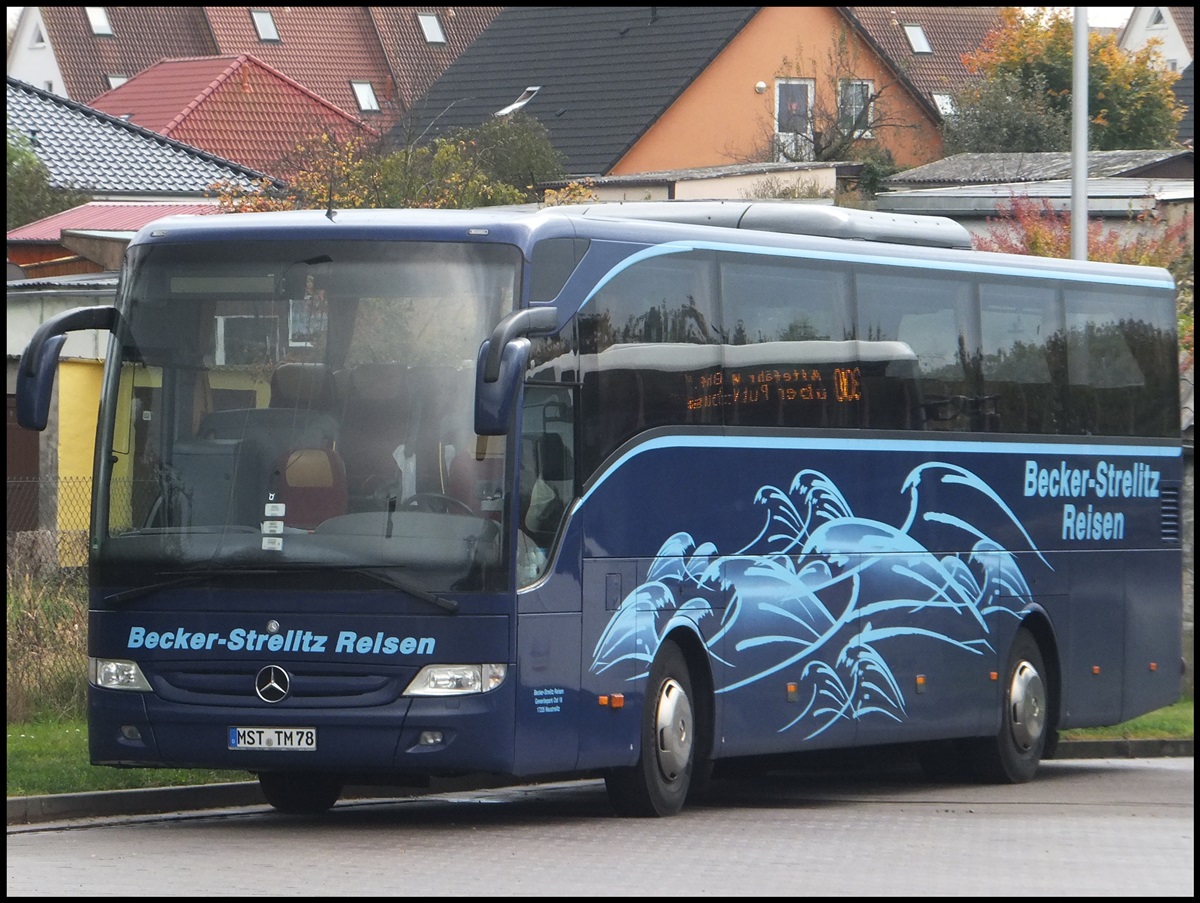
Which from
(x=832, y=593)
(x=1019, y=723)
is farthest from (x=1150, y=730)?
(x=832, y=593)

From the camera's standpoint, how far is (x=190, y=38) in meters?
78.1

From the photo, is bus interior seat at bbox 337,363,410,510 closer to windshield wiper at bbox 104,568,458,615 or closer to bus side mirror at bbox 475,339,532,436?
windshield wiper at bbox 104,568,458,615

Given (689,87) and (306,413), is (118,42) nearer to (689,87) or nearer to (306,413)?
(689,87)

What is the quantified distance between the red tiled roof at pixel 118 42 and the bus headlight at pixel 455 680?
6789 centimetres

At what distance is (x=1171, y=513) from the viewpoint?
1878cm

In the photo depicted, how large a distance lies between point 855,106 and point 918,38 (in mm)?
17634

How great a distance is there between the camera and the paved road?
32.8 ft

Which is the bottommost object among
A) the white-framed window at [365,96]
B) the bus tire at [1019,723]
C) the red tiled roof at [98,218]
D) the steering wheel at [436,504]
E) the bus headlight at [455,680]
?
the bus tire at [1019,723]

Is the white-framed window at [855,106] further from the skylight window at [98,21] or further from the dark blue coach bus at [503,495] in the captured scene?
the dark blue coach bus at [503,495]

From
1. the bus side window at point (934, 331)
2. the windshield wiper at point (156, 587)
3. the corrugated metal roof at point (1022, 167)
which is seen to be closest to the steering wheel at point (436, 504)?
the windshield wiper at point (156, 587)

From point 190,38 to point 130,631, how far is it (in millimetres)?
68295

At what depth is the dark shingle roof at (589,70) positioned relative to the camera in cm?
5681

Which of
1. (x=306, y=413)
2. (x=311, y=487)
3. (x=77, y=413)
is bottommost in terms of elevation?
(x=311, y=487)

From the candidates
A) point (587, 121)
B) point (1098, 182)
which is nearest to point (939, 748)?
point (1098, 182)
